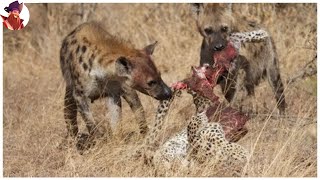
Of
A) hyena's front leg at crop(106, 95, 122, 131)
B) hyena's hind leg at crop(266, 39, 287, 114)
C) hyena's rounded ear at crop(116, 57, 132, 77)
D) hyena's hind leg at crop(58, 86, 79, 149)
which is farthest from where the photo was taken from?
hyena's hind leg at crop(266, 39, 287, 114)

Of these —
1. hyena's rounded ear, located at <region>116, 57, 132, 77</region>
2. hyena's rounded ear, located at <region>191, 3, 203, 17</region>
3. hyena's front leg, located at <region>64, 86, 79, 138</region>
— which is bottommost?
hyena's front leg, located at <region>64, 86, 79, 138</region>

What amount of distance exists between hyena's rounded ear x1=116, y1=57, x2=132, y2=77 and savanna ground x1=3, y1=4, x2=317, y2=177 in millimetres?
425

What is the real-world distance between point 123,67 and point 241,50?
56.6 inches

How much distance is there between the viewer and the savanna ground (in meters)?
6.05

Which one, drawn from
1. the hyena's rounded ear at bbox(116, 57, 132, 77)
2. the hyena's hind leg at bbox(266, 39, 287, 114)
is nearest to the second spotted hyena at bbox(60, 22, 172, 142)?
the hyena's rounded ear at bbox(116, 57, 132, 77)

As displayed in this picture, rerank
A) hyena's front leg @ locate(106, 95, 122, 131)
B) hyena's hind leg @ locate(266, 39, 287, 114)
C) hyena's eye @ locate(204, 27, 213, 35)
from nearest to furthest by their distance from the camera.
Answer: hyena's front leg @ locate(106, 95, 122, 131) → hyena's eye @ locate(204, 27, 213, 35) → hyena's hind leg @ locate(266, 39, 287, 114)

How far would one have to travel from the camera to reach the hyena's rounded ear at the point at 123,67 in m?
6.43

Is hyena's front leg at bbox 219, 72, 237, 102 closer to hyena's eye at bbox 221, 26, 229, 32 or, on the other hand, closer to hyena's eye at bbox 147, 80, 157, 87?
hyena's eye at bbox 221, 26, 229, 32

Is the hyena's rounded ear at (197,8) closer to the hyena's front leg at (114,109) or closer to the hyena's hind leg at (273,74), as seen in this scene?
the hyena's hind leg at (273,74)

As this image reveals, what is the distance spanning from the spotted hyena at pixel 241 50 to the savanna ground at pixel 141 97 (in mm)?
173

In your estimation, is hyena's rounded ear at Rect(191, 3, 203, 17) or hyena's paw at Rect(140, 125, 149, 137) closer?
hyena's paw at Rect(140, 125, 149, 137)

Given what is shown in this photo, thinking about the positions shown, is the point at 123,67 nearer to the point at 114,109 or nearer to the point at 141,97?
the point at 114,109

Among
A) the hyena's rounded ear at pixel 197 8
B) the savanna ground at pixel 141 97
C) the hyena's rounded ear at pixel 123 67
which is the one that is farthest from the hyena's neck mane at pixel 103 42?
the hyena's rounded ear at pixel 197 8

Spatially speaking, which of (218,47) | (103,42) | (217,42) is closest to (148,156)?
(103,42)
